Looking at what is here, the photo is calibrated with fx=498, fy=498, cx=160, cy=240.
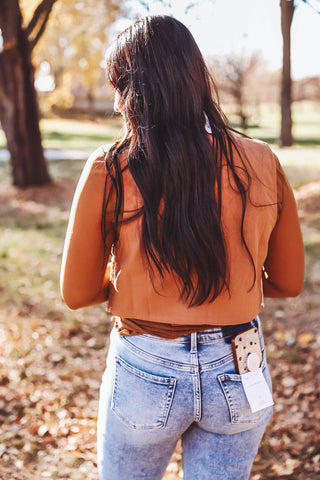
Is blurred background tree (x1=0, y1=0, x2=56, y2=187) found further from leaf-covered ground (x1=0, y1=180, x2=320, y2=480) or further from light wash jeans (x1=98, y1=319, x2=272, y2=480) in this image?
light wash jeans (x1=98, y1=319, x2=272, y2=480)

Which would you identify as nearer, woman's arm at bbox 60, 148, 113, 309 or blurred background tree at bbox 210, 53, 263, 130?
woman's arm at bbox 60, 148, 113, 309

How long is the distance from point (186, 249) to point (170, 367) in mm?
334

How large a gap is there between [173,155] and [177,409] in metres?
0.70

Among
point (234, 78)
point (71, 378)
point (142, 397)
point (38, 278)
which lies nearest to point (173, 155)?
point (142, 397)

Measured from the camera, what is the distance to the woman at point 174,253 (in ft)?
4.29

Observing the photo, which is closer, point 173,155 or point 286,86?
point 173,155

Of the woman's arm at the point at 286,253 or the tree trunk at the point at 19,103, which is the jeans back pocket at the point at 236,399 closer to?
the woman's arm at the point at 286,253

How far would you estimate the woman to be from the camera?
1308mm

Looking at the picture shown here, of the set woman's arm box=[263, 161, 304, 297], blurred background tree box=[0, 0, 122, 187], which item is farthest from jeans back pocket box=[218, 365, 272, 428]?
blurred background tree box=[0, 0, 122, 187]

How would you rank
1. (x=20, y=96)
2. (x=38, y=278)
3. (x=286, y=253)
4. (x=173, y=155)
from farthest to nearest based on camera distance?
(x=20, y=96) → (x=38, y=278) → (x=286, y=253) → (x=173, y=155)

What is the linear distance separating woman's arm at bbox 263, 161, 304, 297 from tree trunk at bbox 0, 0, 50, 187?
900 cm

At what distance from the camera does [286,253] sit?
1.57 m

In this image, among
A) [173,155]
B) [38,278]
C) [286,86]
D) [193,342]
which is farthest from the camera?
[286,86]

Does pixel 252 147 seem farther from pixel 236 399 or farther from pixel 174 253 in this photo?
pixel 236 399
